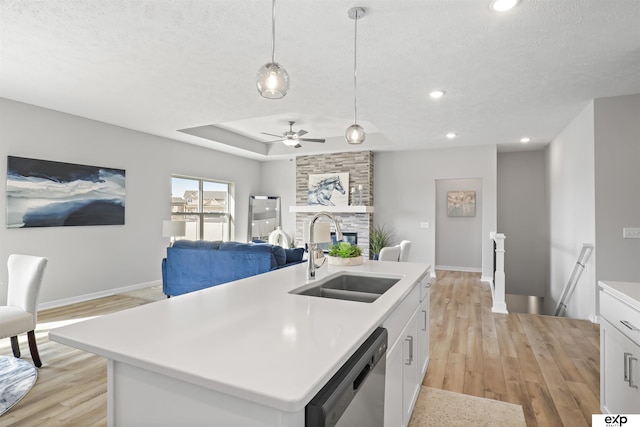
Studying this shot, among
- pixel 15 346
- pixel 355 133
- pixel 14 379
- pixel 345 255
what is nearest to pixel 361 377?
pixel 345 255

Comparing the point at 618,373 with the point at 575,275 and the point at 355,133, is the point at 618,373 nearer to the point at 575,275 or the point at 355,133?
the point at 355,133

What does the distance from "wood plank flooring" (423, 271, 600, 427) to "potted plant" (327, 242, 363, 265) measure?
1069 millimetres

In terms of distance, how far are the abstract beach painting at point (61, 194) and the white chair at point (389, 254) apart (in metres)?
3.93

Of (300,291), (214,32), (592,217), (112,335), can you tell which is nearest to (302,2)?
(214,32)

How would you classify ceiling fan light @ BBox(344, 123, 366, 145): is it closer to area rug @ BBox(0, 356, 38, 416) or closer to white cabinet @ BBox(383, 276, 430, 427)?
white cabinet @ BBox(383, 276, 430, 427)

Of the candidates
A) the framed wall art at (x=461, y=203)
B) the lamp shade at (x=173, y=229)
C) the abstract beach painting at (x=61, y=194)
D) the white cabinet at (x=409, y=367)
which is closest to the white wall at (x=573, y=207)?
the framed wall art at (x=461, y=203)

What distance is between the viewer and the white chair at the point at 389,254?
4316 mm

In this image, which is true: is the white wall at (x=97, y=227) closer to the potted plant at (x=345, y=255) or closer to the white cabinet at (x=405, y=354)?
the potted plant at (x=345, y=255)

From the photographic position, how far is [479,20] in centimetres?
231

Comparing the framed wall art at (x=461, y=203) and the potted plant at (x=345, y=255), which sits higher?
the framed wall art at (x=461, y=203)

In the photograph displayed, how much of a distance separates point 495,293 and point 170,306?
4.22m

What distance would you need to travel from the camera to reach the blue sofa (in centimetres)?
388

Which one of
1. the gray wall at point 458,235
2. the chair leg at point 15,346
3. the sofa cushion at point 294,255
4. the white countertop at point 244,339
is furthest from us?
the gray wall at point 458,235
